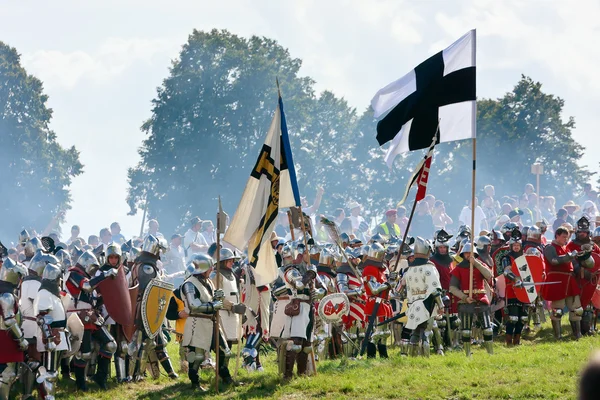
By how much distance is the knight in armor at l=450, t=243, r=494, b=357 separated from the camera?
14547 mm

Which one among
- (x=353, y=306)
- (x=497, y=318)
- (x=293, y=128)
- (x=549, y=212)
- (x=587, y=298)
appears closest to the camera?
(x=353, y=306)

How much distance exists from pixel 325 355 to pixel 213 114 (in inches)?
1311

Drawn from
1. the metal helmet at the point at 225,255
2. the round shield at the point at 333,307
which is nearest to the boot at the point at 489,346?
the round shield at the point at 333,307

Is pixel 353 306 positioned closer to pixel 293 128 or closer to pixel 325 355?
pixel 325 355

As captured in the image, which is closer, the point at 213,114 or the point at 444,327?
the point at 444,327

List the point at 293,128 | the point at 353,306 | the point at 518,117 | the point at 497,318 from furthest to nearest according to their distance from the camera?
1. the point at 293,128
2. the point at 518,117
3. the point at 497,318
4. the point at 353,306

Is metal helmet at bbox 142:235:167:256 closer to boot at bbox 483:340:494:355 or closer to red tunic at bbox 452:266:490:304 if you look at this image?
red tunic at bbox 452:266:490:304

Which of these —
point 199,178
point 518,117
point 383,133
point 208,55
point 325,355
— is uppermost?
point 208,55

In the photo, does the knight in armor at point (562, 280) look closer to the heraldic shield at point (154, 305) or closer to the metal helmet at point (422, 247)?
the metal helmet at point (422, 247)

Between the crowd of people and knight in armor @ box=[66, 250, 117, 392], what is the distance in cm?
2

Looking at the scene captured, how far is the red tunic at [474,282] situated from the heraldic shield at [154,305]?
4518 millimetres

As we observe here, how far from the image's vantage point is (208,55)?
49250mm

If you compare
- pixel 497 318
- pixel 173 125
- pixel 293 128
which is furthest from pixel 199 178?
pixel 497 318

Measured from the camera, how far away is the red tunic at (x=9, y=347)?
1071 centimetres
